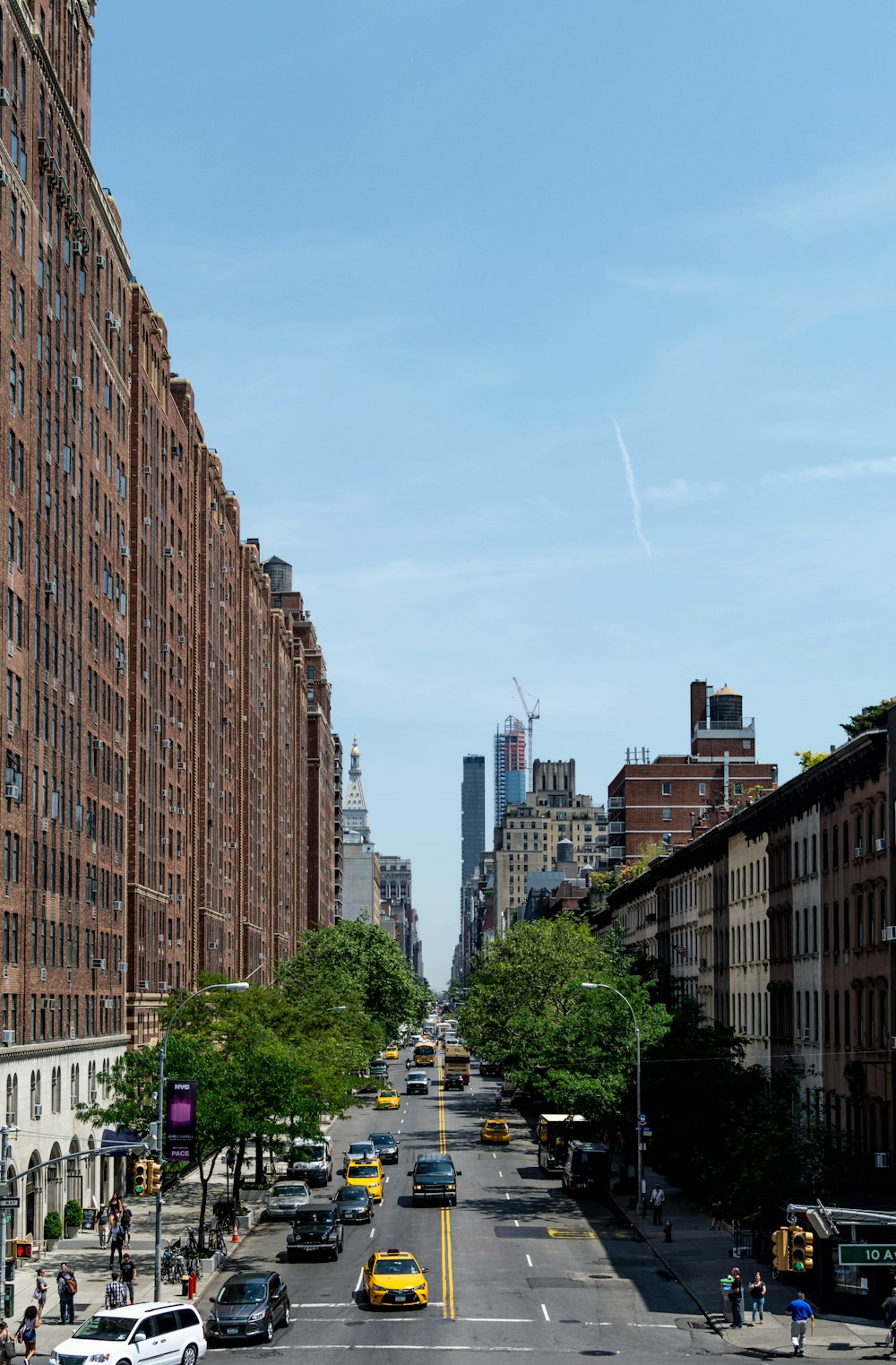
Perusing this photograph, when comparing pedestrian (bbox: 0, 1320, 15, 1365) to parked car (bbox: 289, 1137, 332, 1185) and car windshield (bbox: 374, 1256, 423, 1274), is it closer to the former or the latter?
car windshield (bbox: 374, 1256, 423, 1274)

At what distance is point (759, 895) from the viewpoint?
82312 mm

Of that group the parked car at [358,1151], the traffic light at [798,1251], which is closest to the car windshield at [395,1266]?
the traffic light at [798,1251]

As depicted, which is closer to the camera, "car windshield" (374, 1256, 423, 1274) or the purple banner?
"car windshield" (374, 1256, 423, 1274)

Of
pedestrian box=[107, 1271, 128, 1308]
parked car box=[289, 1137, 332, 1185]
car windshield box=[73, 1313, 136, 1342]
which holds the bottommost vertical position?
parked car box=[289, 1137, 332, 1185]

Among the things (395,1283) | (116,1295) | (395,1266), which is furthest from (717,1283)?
(116,1295)

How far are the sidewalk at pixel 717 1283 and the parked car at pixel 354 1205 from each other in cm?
1059

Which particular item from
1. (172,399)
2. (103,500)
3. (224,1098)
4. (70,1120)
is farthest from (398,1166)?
(172,399)

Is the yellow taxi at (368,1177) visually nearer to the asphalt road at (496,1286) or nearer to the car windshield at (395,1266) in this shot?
the asphalt road at (496,1286)

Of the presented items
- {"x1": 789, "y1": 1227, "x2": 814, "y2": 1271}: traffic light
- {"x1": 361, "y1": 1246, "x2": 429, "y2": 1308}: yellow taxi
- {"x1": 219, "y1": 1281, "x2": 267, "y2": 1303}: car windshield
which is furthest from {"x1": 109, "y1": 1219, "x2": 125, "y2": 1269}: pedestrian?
{"x1": 789, "y1": 1227, "x2": 814, "y2": 1271}: traffic light

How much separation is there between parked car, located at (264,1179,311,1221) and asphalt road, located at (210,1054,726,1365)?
31.3 inches

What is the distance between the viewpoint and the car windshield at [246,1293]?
144 ft

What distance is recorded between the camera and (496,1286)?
51594 millimetres

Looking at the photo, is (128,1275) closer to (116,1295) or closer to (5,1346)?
(116,1295)

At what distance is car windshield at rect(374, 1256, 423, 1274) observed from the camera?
48281 mm
